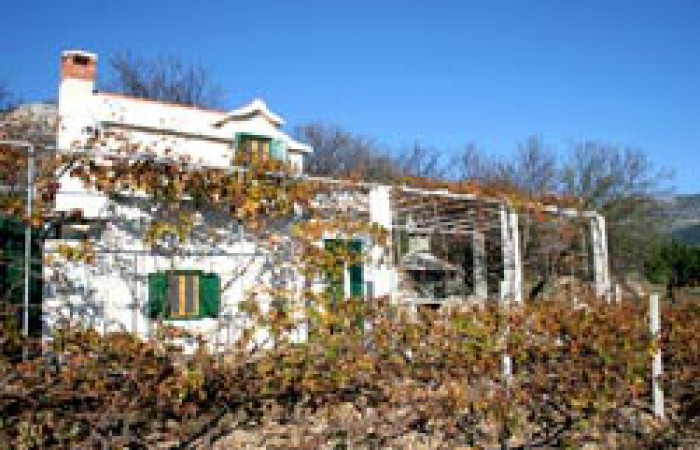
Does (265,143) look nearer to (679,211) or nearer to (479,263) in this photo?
(479,263)

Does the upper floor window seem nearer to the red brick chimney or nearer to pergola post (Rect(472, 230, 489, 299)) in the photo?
the red brick chimney

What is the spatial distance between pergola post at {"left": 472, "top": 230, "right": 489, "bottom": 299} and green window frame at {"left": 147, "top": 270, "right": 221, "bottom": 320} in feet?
16.4

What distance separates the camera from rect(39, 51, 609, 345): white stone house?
18.4 feet

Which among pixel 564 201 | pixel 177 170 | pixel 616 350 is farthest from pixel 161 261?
pixel 564 201

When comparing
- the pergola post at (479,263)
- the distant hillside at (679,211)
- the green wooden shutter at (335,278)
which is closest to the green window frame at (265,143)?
the pergola post at (479,263)

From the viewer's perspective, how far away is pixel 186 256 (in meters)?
5.53

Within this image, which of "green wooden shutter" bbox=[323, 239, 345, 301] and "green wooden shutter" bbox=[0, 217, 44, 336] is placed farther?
"green wooden shutter" bbox=[323, 239, 345, 301]

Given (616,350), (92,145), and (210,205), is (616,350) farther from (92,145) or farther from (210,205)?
(92,145)

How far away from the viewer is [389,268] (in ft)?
21.1

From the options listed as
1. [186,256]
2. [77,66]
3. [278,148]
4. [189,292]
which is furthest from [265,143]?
[186,256]

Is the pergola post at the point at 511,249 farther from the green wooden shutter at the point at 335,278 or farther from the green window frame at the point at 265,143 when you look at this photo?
the green window frame at the point at 265,143

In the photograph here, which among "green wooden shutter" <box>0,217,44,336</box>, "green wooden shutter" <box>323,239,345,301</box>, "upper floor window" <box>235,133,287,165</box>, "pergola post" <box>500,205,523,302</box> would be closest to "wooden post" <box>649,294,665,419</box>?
"pergola post" <box>500,205,523,302</box>

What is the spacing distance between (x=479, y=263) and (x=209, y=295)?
6330 mm

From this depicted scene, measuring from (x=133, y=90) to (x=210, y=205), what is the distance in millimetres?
25242
